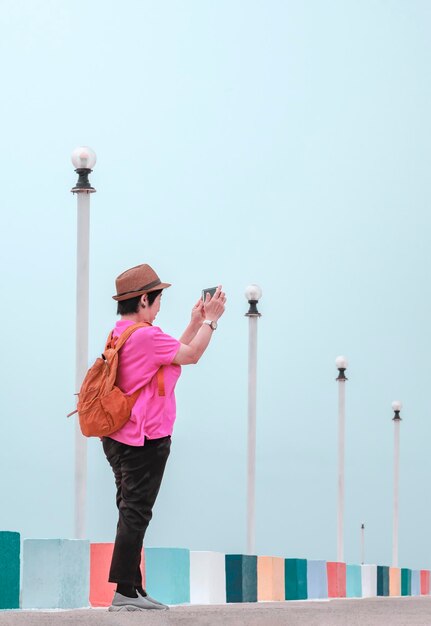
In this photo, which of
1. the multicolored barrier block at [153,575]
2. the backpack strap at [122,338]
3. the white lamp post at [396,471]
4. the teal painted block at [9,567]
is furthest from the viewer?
the white lamp post at [396,471]

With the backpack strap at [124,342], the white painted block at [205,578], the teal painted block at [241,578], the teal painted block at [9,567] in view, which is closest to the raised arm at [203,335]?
the backpack strap at [124,342]

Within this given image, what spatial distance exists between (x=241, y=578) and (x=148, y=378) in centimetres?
671

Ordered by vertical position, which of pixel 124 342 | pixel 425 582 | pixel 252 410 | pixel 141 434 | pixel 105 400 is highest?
pixel 252 410

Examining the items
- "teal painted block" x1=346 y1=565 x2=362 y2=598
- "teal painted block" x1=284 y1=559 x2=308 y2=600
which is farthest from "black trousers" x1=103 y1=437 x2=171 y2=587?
"teal painted block" x1=346 y1=565 x2=362 y2=598

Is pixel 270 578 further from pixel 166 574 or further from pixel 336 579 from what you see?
pixel 166 574

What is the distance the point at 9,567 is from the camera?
8.95 metres

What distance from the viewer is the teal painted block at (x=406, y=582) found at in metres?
31.7

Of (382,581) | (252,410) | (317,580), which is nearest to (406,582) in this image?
(382,581)

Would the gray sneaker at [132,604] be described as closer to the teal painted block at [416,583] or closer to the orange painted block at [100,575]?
the orange painted block at [100,575]

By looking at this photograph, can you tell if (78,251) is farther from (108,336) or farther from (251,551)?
(251,551)

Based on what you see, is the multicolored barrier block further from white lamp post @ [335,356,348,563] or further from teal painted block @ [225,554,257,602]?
white lamp post @ [335,356,348,563]

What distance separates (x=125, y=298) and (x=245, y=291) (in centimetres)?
1516

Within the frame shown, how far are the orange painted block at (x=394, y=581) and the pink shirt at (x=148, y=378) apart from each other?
848 inches

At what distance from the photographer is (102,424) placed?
7.76 m
